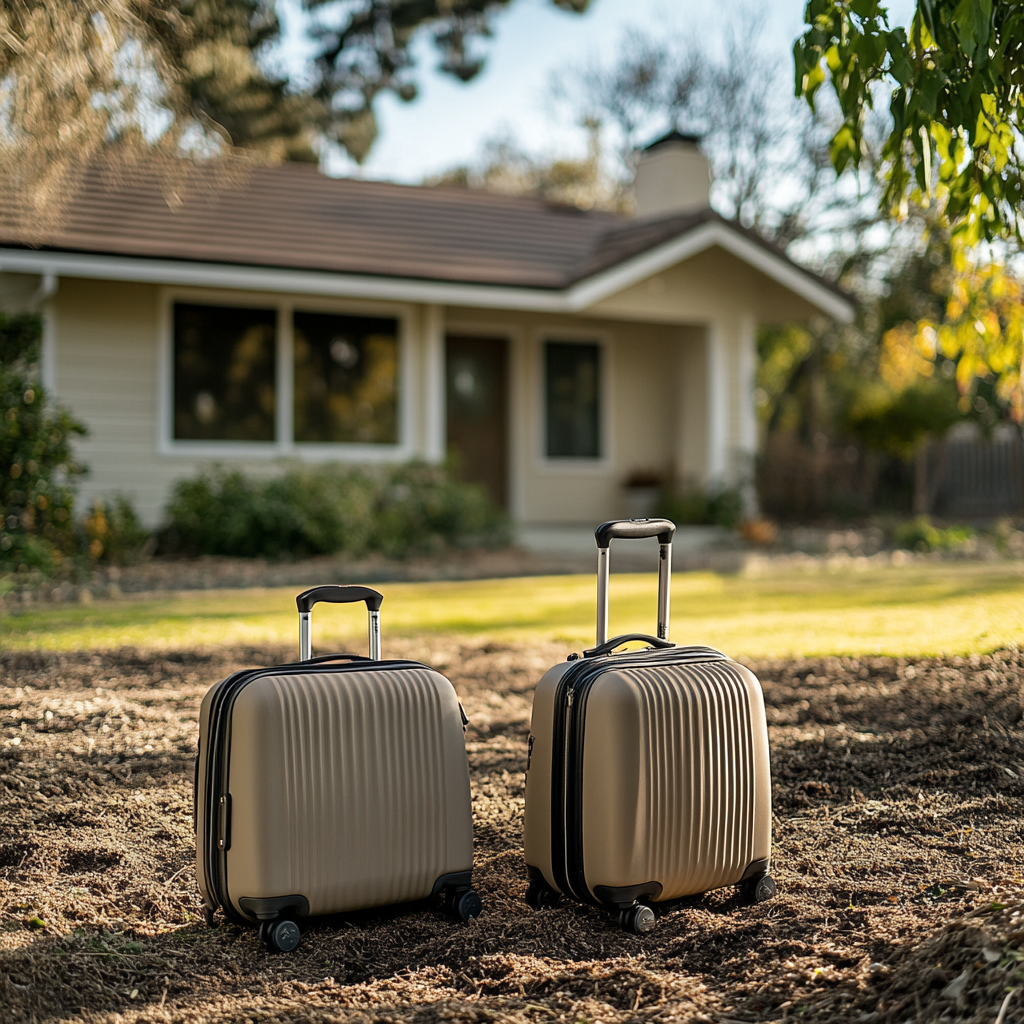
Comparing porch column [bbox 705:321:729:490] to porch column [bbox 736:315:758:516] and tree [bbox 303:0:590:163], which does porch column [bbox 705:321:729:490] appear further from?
tree [bbox 303:0:590:163]

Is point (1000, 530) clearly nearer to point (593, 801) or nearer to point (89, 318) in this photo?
point (89, 318)

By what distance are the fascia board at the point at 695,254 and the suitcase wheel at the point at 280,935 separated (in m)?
11.1

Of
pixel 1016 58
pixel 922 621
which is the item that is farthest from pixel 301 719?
A: pixel 922 621

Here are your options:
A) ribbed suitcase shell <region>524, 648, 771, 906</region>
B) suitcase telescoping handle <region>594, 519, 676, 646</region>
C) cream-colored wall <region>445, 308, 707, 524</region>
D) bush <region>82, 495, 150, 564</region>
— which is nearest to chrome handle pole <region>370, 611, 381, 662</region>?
ribbed suitcase shell <region>524, 648, 771, 906</region>

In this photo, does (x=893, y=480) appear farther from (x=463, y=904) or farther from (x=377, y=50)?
(x=463, y=904)

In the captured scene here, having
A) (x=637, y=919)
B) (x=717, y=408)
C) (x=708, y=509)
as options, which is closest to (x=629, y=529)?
(x=637, y=919)

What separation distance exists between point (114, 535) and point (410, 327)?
4541 mm

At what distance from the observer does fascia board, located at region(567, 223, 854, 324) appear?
43.6ft

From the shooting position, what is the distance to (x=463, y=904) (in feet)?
9.80

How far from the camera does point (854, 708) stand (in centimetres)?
495

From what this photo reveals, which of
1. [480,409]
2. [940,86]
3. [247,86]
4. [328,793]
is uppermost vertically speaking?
[247,86]

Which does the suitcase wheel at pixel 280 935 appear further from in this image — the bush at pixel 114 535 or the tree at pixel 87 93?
the bush at pixel 114 535

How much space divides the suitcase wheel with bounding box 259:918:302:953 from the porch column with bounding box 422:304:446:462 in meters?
10.5

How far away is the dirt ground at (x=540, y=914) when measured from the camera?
245 centimetres
